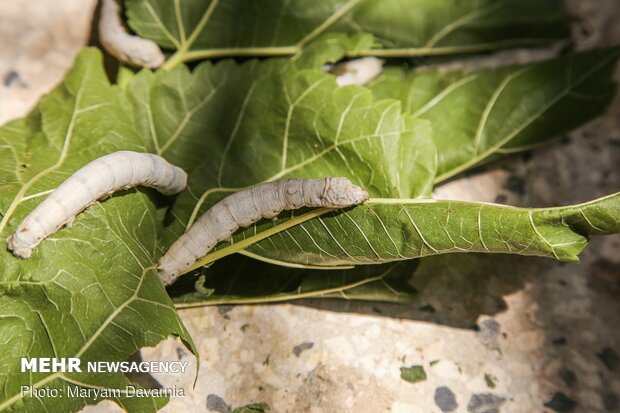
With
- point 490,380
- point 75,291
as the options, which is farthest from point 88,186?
point 490,380

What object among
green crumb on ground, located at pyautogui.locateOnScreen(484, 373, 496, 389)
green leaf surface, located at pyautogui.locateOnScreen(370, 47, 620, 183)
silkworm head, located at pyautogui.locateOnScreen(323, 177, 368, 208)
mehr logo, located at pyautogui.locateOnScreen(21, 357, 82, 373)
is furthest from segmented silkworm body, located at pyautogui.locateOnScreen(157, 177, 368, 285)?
green crumb on ground, located at pyautogui.locateOnScreen(484, 373, 496, 389)

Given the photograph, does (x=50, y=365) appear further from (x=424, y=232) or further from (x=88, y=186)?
(x=424, y=232)

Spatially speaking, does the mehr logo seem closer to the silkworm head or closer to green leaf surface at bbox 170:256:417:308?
green leaf surface at bbox 170:256:417:308

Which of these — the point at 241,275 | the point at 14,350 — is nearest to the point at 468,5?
the point at 241,275

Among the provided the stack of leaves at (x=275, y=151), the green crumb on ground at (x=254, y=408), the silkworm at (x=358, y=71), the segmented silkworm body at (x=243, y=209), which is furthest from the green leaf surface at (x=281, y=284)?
the silkworm at (x=358, y=71)

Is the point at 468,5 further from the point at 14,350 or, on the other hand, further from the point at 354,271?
the point at 14,350

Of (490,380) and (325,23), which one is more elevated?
(325,23)

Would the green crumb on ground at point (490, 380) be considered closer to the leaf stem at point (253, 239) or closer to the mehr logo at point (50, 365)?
the leaf stem at point (253, 239)
